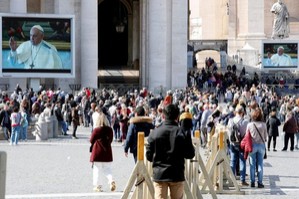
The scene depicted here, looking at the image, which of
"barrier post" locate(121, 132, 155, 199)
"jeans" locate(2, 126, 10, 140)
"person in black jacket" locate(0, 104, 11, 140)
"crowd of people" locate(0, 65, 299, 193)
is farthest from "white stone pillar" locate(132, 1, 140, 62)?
"barrier post" locate(121, 132, 155, 199)

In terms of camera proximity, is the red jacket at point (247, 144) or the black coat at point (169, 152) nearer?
the black coat at point (169, 152)

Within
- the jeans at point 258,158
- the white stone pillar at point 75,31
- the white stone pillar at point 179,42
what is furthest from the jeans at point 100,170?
the white stone pillar at point 179,42

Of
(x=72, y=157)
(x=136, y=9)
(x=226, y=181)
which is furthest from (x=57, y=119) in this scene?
(x=136, y=9)

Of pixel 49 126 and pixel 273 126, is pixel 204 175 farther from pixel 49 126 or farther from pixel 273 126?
pixel 49 126

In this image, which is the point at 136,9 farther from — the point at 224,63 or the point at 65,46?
the point at 65,46

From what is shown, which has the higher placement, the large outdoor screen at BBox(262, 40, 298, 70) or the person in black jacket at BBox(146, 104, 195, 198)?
the large outdoor screen at BBox(262, 40, 298, 70)

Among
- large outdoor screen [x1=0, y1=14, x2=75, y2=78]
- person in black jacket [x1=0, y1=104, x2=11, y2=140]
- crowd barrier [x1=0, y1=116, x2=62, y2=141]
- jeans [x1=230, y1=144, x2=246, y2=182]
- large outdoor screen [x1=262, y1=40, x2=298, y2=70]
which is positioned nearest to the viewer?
jeans [x1=230, y1=144, x2=246, y2=182]

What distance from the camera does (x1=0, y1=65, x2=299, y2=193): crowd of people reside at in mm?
17312

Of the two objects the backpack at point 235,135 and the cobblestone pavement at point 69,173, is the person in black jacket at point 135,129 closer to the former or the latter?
the cobblestone pavement at point 69,173

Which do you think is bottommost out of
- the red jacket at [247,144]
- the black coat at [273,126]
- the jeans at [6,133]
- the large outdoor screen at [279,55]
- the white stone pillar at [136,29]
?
the jeans at [6,133]

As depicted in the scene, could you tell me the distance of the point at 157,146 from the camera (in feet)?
39.9

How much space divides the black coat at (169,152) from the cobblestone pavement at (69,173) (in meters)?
4.92

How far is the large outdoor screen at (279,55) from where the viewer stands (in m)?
55.4

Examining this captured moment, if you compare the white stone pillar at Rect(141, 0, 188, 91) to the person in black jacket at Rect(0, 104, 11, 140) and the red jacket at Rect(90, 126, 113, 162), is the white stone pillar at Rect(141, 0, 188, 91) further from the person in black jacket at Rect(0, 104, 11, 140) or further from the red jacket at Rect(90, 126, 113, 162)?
the red jacket at Rect(90, 126, 113, 162)
